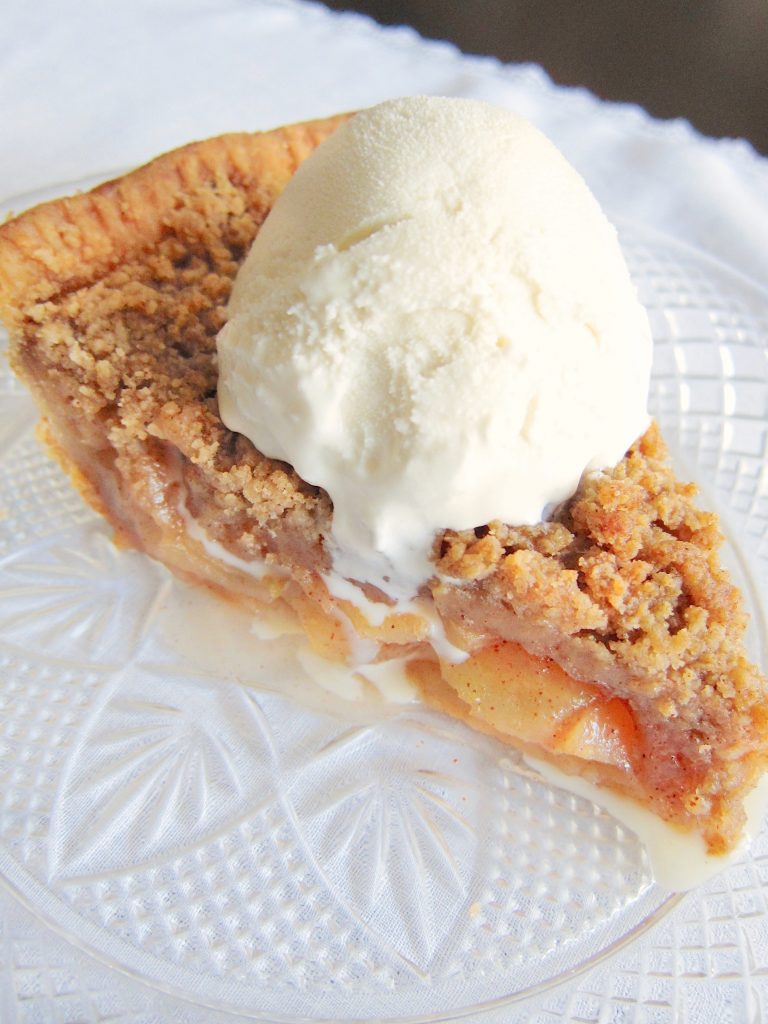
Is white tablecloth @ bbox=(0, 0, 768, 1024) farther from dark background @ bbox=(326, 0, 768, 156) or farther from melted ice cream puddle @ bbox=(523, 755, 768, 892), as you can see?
melted ice cream puddle @ bbox=(523, 755, 768, 892)

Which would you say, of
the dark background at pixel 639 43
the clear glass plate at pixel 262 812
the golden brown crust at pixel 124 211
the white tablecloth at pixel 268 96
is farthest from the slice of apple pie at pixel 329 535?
the dark background at pixel 639 43

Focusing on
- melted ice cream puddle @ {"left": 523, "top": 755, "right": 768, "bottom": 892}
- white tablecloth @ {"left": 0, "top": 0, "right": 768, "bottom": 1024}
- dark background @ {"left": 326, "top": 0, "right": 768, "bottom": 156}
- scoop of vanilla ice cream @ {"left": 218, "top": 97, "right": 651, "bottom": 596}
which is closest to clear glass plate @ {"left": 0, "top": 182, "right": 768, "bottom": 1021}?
melted ice cream puddle @ {"left": 523, "top": 755, "right": 768, "bottom": 892}

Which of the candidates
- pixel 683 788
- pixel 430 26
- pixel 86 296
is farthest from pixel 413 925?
pixel 430 26

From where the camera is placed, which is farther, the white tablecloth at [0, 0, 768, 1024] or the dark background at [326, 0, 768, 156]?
the dark background at [326, 0, 768, 156]

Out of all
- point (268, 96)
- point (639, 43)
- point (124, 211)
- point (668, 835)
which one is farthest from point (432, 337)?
point (639, 43)

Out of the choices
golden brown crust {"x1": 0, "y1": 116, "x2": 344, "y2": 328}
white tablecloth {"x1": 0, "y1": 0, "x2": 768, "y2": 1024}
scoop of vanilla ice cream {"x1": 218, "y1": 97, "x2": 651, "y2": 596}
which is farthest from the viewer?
white tablecloth {"x1": 0, "y1": 0, "x2": 768, "y2": 1024}

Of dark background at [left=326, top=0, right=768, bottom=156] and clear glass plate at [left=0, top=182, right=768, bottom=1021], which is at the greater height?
dark background at [left=326, top=0, right=768, bottom=156]

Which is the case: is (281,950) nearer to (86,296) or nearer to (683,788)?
(683,788)

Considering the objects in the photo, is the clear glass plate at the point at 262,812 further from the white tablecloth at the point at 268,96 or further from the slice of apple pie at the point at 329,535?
the white tablecloth at the point at 268,96
